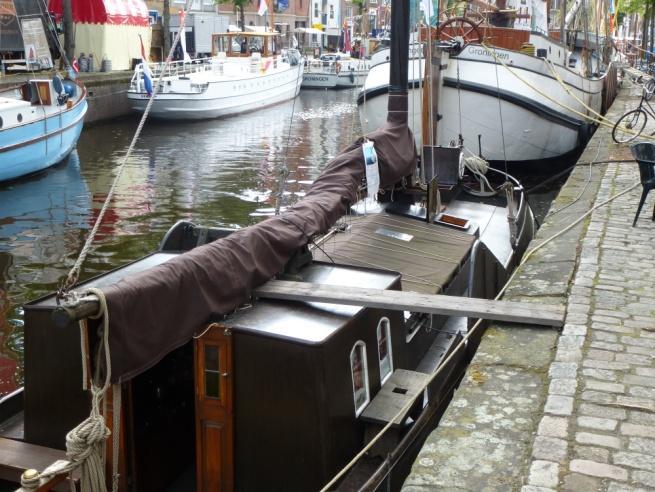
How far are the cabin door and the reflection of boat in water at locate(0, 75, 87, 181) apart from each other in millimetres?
16079

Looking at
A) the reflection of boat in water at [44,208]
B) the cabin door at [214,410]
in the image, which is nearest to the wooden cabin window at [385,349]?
the cabin door at [214,410]

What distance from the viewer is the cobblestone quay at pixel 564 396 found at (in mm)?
4199

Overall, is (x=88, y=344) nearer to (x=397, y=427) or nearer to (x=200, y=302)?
(x=200, y=302)

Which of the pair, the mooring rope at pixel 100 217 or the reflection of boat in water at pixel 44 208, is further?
the reflection of boat in water at pixel 44 208

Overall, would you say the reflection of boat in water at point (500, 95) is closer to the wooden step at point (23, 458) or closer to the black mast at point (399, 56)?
the black mast at point (399, 56)

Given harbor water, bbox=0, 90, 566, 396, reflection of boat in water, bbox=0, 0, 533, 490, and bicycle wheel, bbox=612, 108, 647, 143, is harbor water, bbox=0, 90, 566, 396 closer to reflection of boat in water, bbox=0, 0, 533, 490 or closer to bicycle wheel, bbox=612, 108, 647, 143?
bicycle wheel, bbox=612, 108, 647, 143

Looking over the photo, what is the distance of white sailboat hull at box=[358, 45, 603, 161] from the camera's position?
18.8 meters

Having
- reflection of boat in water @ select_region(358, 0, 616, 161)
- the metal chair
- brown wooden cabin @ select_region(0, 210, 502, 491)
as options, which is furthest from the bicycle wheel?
brown wooden cabin @ select_region(0, 210, 502, 491)

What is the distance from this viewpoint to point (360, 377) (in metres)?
5.56

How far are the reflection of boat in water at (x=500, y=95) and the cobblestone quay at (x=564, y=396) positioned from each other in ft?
35.6

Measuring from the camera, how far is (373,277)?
6.34m

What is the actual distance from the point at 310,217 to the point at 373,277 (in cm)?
75

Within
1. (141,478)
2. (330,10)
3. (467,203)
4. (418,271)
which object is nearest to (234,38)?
(467,203)

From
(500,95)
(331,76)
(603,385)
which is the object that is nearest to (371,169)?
(603,385)
